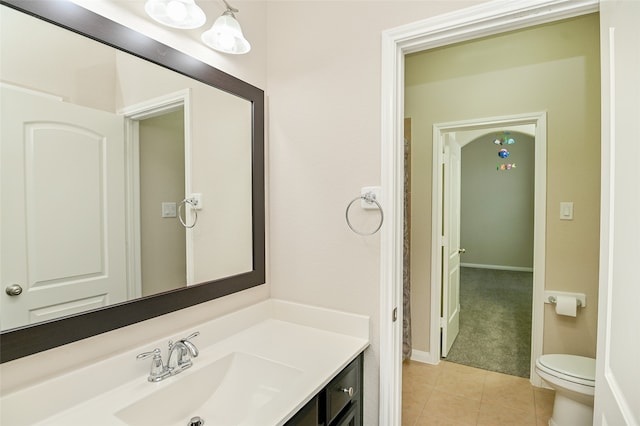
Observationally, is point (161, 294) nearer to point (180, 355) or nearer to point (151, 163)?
point (180, 355)

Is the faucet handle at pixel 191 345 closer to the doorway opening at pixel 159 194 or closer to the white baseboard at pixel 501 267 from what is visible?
the doorway opening at pixel 159 194

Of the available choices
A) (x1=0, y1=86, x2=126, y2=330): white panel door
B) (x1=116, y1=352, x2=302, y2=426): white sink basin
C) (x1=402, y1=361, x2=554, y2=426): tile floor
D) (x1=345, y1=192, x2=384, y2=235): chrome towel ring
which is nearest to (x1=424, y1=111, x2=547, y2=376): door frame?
(x1=402, y1=361, x2=554, y2=426): tile floor

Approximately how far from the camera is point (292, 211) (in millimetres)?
1559

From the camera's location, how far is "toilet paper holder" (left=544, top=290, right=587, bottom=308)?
7.53ft

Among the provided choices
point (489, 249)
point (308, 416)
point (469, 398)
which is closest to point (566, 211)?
point (469, 398)

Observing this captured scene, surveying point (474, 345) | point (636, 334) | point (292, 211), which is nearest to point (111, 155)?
point (292, 211)

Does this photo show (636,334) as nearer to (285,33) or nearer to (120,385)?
(120,385)

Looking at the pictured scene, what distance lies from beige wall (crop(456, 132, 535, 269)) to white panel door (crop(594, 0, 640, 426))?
5.98 m

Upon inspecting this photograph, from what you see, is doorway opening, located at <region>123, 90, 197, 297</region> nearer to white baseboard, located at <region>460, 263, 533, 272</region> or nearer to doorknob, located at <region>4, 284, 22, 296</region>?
doorknob, located at <region>4, 284, 22, 296</region>

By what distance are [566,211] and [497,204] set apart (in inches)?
184

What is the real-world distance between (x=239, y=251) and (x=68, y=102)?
830 millimetres

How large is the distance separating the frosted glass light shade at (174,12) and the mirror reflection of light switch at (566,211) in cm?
263

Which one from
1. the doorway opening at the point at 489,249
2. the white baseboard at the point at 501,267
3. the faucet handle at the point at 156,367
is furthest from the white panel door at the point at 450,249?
the white baseboard at the point at 501,267

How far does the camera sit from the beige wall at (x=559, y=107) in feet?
7.52
